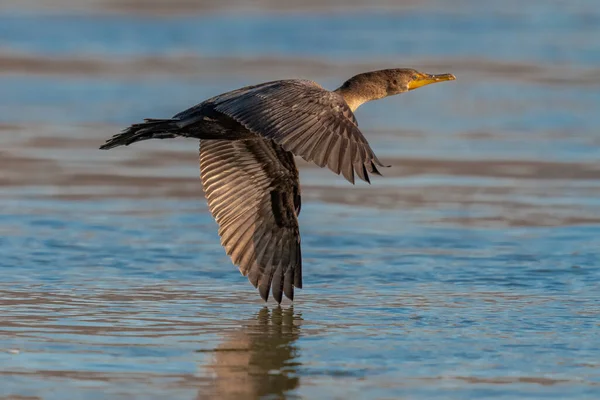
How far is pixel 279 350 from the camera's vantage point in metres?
6.97

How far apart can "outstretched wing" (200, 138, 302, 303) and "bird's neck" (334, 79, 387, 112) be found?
2.04 ft

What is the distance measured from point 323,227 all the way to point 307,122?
3.13 m

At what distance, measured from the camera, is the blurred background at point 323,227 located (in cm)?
653

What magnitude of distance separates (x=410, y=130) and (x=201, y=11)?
8.73 m

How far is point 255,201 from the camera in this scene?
858cm

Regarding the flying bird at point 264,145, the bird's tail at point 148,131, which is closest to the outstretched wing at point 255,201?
Answer: the flying bird at point 264,145

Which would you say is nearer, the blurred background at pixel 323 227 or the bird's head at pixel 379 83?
the blurred background at pixel 323 227

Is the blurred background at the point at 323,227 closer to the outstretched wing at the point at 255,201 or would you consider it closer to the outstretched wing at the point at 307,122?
the outstretched wing at the point at 255,201

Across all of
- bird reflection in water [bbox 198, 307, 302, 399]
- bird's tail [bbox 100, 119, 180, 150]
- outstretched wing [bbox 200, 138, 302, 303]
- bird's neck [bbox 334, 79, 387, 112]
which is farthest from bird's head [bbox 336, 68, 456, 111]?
bird reflection in water [bbox 198, 307, 302, 399]

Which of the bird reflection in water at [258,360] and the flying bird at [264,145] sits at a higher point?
the flying bird at [264,145]

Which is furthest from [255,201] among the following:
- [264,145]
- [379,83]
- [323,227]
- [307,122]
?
[323,227]

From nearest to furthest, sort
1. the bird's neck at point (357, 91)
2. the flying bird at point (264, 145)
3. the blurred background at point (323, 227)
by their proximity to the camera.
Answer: the blurred background at point (323, 227), the flying bird at point (264, 145), the bird's neck at point (357, 91)

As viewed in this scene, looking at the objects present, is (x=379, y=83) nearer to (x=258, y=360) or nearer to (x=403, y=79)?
(x=403, y=79)

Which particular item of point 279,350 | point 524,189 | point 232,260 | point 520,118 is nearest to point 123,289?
point 232,260
